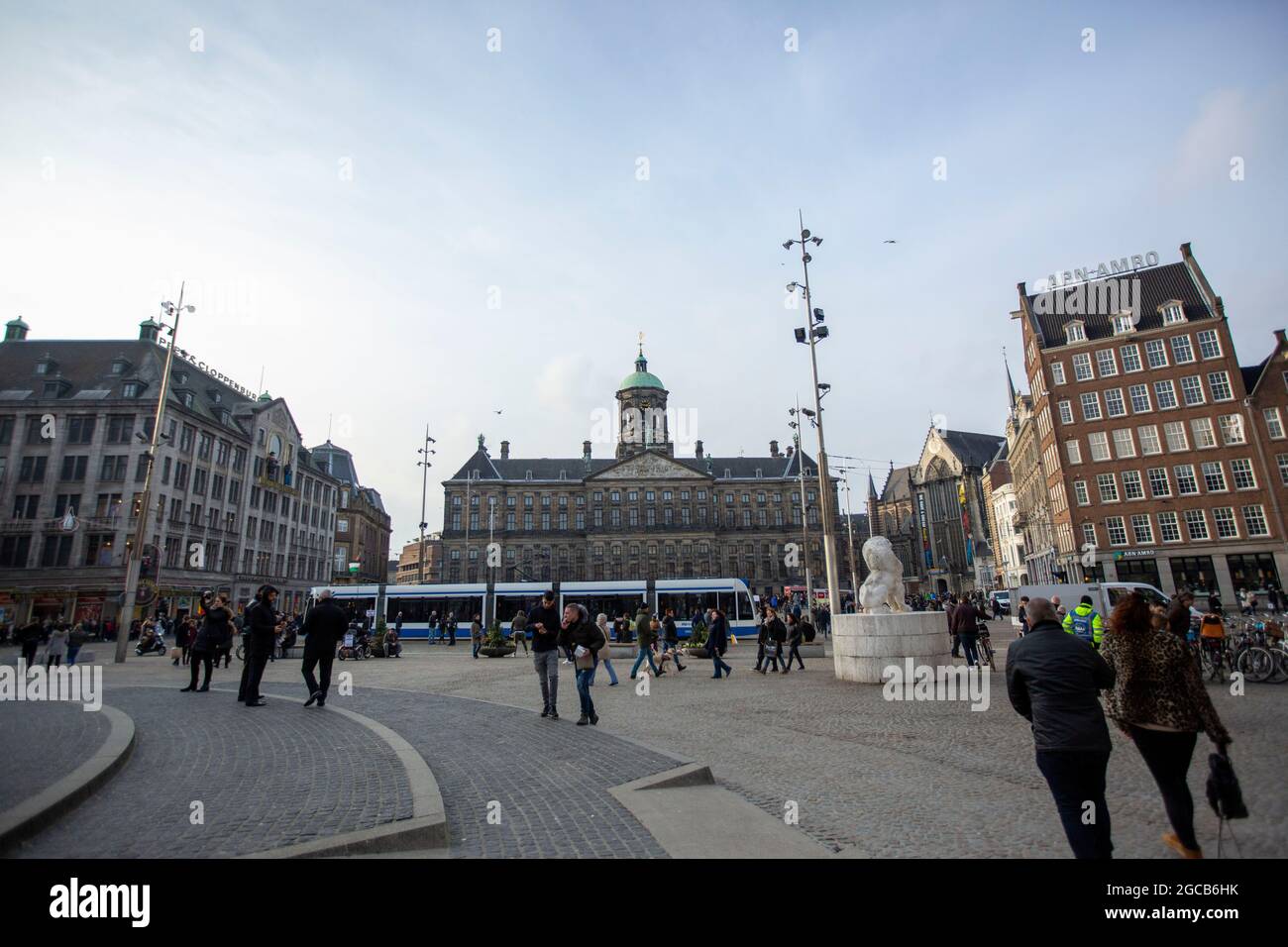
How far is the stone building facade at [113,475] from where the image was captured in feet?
140

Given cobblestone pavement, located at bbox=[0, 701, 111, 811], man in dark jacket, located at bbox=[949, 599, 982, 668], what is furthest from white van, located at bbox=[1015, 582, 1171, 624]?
cobblestone pavement, located at bbox=[0, 701, 111, 811]

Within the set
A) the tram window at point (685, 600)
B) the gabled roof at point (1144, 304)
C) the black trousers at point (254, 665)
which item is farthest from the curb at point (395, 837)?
the gabled roof at point (1144, 304)

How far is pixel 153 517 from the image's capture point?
146 feet

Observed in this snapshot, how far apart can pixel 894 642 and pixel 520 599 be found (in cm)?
2608

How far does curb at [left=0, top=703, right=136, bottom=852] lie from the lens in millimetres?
4492

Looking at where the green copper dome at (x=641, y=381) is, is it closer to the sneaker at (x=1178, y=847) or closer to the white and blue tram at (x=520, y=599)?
the white and blue tram at (x=520, y=599)

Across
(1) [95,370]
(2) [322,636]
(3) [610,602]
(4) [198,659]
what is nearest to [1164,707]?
(2) [322,636]

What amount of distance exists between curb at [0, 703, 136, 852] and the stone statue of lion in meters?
14.2

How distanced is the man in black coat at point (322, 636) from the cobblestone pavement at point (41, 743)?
2.77 metres

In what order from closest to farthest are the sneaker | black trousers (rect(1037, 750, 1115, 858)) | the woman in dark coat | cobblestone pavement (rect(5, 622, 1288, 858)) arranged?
black trousers (rect(1037, 750, 1115, 858))
the sneaker
cobblestone pavement (rect(5, 622, 1288, 858))
the woman in dark coat

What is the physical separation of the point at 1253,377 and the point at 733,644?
130ft

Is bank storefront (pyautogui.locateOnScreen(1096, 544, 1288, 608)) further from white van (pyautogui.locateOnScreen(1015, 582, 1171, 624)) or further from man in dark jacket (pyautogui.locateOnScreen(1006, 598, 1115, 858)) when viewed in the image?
man in dark jacket (pyautogui.locateOnScreen(1006, 598, 1115, 858))

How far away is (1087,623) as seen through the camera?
656 inches

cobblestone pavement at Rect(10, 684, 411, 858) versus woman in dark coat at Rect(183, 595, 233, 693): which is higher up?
woman in dark coat at Rect(183, 595, 233, 693)
